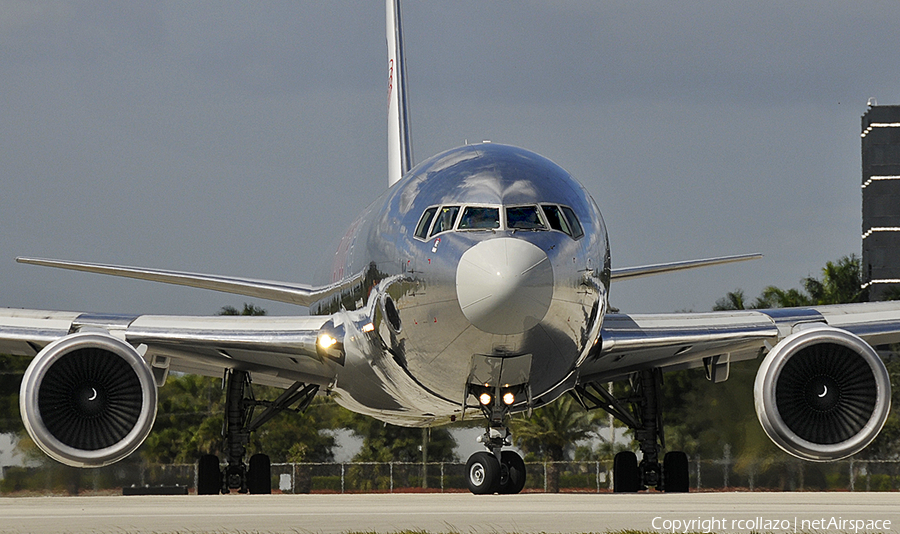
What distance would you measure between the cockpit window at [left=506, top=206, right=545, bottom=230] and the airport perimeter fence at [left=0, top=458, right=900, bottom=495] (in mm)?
13239

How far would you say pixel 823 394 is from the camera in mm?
13523

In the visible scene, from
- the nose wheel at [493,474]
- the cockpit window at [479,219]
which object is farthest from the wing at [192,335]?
the cockpit window at [479,219]

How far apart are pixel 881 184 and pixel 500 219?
64340 millimetres

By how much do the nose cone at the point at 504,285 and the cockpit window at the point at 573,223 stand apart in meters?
0.74

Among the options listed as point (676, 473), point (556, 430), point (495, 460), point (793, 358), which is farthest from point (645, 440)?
point (556, 430)

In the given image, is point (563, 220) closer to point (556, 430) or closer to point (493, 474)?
point (493, 474)

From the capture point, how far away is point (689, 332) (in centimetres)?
1530

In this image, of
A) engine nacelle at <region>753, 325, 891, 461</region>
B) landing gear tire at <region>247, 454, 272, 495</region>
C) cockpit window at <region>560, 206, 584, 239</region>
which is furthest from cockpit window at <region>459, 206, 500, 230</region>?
landing gear tire at <region>247, 454, 272, 495</region>

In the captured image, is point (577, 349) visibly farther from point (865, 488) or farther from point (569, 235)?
point (865, 488)

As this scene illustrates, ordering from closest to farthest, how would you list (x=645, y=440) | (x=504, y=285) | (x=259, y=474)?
(x=504, y=285)
(x=645, y=440)
(x=259, y=474)

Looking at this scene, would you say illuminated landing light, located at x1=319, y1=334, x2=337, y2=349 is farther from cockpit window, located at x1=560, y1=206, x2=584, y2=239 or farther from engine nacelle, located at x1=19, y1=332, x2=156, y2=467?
cockpit window, located at x1=560, y1=206, x2=584, y2=239

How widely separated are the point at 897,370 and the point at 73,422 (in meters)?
23.0

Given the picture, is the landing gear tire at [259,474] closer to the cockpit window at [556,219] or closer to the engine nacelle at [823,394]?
the engine nacelle at [823,394]

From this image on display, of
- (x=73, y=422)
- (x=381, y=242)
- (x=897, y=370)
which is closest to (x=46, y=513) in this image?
(x=73, y=422)
